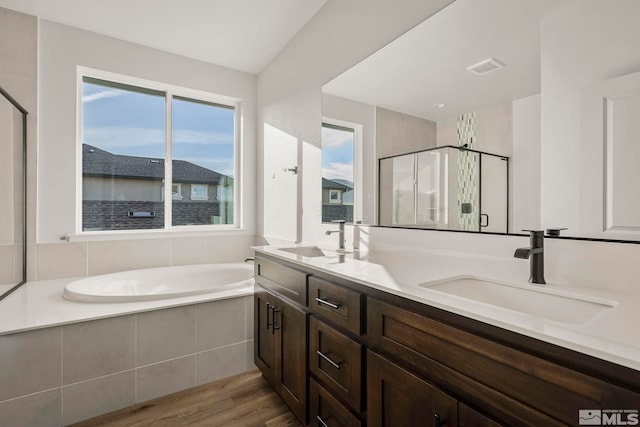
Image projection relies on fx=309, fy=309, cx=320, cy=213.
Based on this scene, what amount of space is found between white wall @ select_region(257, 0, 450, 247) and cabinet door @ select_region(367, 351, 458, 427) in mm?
1351

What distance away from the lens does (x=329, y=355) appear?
127cm

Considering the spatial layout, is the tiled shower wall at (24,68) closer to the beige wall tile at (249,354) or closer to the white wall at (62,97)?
the white wall at (62,97)

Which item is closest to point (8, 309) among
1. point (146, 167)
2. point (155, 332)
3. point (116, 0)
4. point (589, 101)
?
point (155, 332)

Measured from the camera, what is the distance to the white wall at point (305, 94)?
1.75 m

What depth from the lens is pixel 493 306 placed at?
2.51ft

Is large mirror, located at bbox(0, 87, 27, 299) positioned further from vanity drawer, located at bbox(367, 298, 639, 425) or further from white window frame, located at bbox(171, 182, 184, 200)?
vanity drawer, located at bbox(367, 298, 639, 425)

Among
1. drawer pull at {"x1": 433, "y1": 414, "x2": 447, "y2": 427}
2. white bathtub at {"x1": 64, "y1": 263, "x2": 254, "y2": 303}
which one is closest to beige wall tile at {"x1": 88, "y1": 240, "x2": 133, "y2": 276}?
white bathtub at {"x1": 64, "y1": 263, "x2": 254, "y2": 303}

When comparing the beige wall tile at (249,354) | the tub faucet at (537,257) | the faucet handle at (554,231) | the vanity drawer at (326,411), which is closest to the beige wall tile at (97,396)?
the beige wall tile at (249,354)

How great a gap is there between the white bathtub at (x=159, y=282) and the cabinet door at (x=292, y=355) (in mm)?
699

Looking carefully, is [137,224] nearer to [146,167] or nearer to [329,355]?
[146,167]

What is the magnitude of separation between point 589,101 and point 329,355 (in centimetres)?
126

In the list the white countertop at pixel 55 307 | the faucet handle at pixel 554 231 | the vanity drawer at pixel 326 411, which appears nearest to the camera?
the faucet handle at pixel 554 231

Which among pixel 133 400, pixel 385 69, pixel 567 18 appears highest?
pixel 385 69

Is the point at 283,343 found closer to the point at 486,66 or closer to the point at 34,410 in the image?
the point at 34,410
